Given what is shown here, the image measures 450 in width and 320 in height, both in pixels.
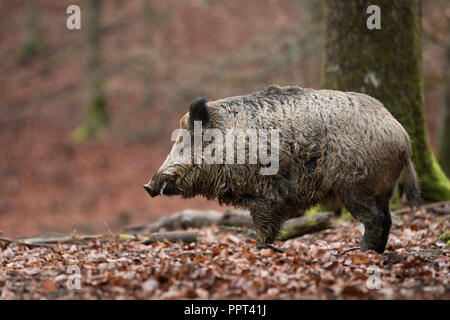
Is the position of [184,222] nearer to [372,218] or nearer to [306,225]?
[306,225]

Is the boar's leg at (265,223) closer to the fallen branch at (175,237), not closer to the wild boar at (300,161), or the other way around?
the wild boar at (300,161)

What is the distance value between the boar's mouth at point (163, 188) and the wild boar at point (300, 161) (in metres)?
0.01

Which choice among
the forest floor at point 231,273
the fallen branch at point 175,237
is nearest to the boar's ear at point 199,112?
the forest floor at point 231,273

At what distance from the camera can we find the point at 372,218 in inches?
239

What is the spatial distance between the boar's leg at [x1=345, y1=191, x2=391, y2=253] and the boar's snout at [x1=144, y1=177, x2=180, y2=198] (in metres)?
2.18

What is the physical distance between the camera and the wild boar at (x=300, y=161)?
5910 millimetres

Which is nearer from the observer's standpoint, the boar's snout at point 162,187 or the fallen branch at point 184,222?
the boar's snout at point 162,187

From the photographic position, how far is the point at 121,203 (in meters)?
16.9

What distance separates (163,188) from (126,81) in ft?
65.2

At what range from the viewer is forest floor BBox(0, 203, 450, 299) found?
4.72 meters

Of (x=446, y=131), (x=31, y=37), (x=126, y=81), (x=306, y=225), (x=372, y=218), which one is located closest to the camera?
(x=372, y=218)

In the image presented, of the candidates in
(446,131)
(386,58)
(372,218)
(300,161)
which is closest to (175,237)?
(300,161)

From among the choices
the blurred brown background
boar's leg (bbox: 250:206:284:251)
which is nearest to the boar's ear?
boar's leg (bbox: 250:206:284:251)
